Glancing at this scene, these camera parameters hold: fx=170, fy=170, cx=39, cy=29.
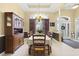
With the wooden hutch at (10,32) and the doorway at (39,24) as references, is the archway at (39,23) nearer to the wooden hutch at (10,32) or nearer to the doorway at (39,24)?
the doorway at (39,24)

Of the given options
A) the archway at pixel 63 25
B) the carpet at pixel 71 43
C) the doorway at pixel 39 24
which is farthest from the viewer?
the carpet at pixel 71 43

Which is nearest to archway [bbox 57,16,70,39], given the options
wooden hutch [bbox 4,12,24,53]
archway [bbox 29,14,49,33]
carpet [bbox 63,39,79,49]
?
carpet [bbox 63,39,79,49]

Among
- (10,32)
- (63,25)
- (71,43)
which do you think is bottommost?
(71,43)

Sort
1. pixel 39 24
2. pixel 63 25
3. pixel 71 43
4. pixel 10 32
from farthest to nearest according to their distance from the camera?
pixel 71 43, pixel 10 32, pixel 63 25, pixel 39 24

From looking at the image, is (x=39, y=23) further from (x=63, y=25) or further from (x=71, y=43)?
(x=71, y=43)

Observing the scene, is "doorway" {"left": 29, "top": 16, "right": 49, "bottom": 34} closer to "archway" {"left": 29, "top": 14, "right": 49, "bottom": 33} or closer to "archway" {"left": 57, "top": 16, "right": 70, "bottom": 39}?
"archway" {"left": 29, "top": 14, "right": 49, "bottom": 33}

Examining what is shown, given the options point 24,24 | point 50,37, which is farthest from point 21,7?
point 50,37

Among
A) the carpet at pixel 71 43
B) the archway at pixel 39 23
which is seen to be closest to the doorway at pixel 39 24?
the archway at pixel 39 23

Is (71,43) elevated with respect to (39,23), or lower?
lower

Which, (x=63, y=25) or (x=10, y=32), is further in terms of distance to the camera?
(x=10, y=32)

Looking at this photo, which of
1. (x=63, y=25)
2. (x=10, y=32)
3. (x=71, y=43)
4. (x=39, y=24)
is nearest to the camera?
(x=39, y=24)

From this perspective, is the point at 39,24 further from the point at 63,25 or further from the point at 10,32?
the point at 10,32

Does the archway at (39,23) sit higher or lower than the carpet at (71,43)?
higher

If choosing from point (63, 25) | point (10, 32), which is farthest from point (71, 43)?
point (10, 32)
